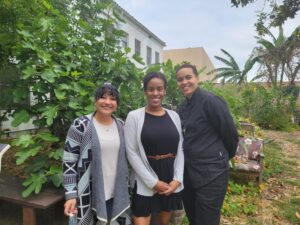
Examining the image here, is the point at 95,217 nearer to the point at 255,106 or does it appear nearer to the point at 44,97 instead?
the point at 44,97

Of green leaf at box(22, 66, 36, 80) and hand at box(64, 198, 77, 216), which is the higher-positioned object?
green leaf at box(22, 66, 36, 80)

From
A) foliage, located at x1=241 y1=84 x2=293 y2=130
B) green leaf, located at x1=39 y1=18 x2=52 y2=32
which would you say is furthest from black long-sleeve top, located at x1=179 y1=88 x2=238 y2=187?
foliage, located at x1=241 y1=84 x2=293 y2=130

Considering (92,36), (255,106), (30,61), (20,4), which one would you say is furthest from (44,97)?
(255,106)

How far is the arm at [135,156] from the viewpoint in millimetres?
2354

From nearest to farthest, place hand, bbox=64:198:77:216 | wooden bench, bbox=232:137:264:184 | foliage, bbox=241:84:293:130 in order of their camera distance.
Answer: hand, bbox=64:198:77:216, wooden bench, bbox=232:137:264:184, foliage, bbox=241:84:293:130

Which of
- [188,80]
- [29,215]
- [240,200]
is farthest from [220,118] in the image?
[240,200]

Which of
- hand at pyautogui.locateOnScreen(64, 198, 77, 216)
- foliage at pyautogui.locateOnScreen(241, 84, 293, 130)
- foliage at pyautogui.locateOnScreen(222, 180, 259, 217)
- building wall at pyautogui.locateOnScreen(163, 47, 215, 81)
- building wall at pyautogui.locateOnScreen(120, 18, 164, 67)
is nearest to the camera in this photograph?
hand at pyautogui.locateOnScreen(64, 198, 77, 216)

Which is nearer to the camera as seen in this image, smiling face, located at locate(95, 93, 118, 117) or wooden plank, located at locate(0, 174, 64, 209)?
smiling face, located at locate(95, 93, 118, 117)

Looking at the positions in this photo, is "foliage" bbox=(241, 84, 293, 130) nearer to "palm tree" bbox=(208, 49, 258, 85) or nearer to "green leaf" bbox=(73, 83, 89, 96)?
"palm tree" bbox=(208, 49, 258, 85)

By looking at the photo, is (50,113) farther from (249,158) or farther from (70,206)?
(249,158)

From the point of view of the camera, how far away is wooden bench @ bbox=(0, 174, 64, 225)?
2.86 metres

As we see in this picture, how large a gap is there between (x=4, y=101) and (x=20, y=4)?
126cm

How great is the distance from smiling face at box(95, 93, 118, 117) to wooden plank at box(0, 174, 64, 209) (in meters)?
1.21

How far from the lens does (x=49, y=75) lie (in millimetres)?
2980
